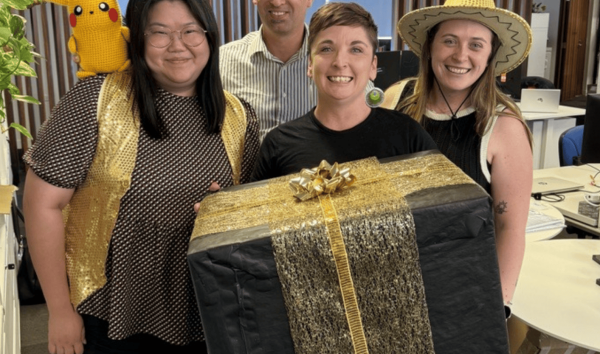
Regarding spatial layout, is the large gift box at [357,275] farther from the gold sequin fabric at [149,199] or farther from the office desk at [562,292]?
the office desk at [562,292]

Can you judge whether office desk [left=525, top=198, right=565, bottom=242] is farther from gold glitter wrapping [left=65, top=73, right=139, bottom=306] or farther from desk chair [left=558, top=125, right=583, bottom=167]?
gold glitter wrapping [left=65, top=73, right=139, bottom=306]

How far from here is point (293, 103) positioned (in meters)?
2.01

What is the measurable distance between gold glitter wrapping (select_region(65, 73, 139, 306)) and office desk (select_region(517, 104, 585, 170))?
4.70 meters

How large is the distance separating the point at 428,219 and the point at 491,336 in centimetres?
26

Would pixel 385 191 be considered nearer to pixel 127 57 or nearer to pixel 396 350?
pixel 396 350

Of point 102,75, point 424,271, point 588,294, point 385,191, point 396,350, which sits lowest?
point 588,294

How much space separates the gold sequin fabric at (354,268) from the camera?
3.37 ft

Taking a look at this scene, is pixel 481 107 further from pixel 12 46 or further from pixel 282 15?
pixel 12 46

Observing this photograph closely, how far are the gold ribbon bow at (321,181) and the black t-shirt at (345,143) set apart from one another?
238 mm

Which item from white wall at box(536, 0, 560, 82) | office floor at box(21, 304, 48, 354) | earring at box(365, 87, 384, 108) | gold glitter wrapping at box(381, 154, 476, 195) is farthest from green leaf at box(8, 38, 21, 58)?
white wall at box(536, 0, 560, 82)

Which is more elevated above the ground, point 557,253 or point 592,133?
point 592,133

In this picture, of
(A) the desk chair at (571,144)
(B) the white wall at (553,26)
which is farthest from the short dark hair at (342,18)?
(B) the white wall at (553,26)

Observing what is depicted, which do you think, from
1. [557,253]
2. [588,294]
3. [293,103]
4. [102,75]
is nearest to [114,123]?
[102,75]

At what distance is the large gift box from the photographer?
102cm
